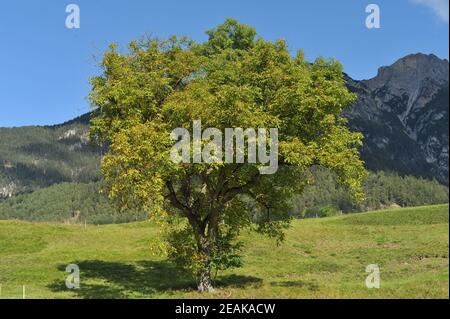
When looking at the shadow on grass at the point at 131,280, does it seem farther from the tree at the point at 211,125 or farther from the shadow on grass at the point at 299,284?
the tree at the point at 211,125

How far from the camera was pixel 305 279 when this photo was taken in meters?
38.8

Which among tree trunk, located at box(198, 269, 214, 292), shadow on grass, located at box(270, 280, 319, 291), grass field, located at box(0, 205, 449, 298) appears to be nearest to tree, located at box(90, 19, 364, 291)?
tree trunk, located at box(198, 269, 214, 292)

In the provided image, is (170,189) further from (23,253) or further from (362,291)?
(23,253)

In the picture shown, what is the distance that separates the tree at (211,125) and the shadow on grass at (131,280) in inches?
156

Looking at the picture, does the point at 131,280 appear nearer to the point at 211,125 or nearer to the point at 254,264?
the point at 254,264

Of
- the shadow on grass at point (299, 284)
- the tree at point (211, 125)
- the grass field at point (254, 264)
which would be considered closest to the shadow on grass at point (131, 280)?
the grass field at point (254, 264)

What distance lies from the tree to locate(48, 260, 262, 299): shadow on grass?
3966 mm

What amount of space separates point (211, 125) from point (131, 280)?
54.8ft

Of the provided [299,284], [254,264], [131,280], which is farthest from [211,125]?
[254,264]

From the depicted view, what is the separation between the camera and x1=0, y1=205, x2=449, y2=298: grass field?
1248 inches

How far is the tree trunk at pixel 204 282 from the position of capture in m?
32.8

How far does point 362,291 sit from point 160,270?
71.6ft

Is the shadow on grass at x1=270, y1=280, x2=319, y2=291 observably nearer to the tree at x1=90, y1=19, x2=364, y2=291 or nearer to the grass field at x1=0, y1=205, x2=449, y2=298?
the grass field at x1=0, y1=205, x2=449, y2=298
